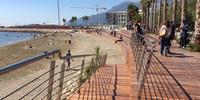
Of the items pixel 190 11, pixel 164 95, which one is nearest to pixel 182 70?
pixel 164 95

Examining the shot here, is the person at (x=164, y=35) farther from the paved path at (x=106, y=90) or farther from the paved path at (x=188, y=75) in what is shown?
the paved path at (x=106, y=90)

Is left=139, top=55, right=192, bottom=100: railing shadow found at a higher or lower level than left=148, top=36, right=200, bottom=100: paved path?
higher

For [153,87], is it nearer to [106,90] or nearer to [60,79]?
[106,90]

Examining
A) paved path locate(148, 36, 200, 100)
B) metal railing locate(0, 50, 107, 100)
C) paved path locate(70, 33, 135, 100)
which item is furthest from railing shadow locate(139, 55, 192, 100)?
metal railing locate(0, 50, 107, 100)

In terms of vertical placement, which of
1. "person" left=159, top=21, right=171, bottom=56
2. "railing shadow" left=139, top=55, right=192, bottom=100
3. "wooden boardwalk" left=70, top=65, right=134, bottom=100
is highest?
"person" left=159, top=21, right=171, bottom=56

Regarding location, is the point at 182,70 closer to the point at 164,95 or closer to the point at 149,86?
the point at 149,86

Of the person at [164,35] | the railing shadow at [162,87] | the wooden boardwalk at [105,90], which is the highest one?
the person at [164,35]

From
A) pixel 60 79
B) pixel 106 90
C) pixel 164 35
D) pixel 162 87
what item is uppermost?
pixel 164 35

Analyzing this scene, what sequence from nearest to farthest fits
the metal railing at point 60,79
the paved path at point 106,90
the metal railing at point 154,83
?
1. the metal railing at point 60,79
2. the metal railing at point 154,83
3. the paved path at point 106,90

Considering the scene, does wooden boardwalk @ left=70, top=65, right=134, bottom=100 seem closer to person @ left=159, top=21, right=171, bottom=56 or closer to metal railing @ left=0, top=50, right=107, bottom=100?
metal railing @ left=0, top=50, right=107, bottom=100

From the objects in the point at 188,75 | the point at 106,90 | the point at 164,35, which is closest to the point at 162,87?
the point at 106,90

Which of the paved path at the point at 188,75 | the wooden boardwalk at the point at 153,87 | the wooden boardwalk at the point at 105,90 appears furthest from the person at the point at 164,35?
the wooden boardwalk at the point at 105,90

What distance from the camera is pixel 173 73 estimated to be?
12.5 m

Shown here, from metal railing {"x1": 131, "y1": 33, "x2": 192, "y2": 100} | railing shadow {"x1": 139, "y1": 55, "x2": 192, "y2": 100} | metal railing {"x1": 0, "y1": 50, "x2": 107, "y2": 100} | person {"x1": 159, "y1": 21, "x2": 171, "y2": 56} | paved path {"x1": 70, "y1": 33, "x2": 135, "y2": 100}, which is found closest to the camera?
metal railing {"x1": 0, "y1": 50, "x2": 107, "y2": 100}
